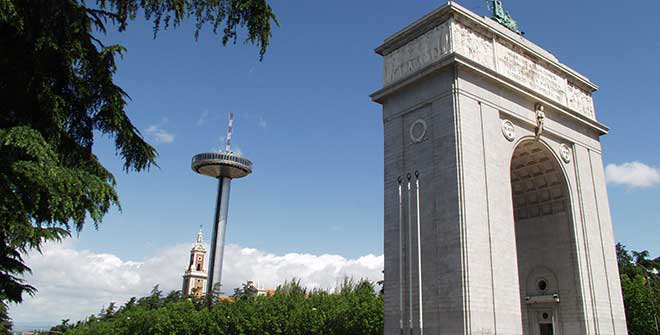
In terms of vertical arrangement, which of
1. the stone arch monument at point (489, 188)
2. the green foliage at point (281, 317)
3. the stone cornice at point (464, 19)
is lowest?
the green foliage at point (281, 317)

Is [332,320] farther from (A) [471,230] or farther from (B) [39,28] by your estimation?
(B) [39,28]

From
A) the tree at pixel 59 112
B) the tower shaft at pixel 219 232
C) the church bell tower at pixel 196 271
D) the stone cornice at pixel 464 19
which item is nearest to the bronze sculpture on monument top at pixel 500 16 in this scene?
the stone cornice at pixel 464 19

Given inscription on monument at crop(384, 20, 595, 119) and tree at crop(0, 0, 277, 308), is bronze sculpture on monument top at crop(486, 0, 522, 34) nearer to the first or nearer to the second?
inscription on monument at crop(384, 20, 595, 119)

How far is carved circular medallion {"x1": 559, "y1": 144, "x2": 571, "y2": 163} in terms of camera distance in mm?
24172

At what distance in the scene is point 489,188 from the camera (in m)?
20.0

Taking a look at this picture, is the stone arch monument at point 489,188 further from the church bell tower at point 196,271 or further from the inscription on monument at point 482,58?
the church bell tower at point 196,271

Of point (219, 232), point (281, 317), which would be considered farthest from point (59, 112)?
point (219, 232)

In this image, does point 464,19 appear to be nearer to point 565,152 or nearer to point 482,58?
point 482,58

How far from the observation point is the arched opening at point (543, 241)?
23.0 metres

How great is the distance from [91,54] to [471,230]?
542 inches

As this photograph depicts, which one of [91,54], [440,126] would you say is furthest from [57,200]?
[440,126]

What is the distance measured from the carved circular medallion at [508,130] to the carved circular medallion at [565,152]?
11.8 ft

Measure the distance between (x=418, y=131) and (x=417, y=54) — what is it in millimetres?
3450

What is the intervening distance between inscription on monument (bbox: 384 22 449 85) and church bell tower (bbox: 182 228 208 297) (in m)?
81.7
